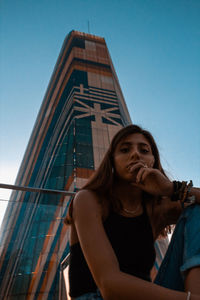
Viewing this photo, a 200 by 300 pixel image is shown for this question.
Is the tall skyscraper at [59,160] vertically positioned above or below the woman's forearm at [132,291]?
above

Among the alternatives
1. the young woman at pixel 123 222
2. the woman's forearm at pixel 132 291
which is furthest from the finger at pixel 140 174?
the woman's forearm at pixel 132 291

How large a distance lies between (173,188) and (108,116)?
35.7 ft

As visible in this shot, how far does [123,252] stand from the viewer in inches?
36.3

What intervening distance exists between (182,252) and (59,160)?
8.79 metres

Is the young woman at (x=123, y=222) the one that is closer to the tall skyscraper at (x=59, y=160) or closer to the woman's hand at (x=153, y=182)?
the woman's hand at (x=153, y=182)

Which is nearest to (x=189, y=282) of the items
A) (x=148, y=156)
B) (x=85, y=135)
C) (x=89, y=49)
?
(x=148, y=156)

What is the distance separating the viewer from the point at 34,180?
10.8 m

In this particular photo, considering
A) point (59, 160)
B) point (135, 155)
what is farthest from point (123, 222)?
point (59, 160)

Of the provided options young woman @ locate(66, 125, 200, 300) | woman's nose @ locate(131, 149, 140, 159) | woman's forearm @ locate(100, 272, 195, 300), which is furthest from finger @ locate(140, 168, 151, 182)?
woman's forearm @ locate(100, 272, 195, 300)

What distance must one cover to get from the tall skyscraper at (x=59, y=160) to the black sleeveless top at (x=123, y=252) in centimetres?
91

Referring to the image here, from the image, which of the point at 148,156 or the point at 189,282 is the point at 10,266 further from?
the point at 189,282

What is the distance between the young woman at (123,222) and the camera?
66 cm

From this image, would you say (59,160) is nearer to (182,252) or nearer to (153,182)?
(153,182)

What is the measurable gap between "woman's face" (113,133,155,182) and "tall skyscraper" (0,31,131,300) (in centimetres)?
98
